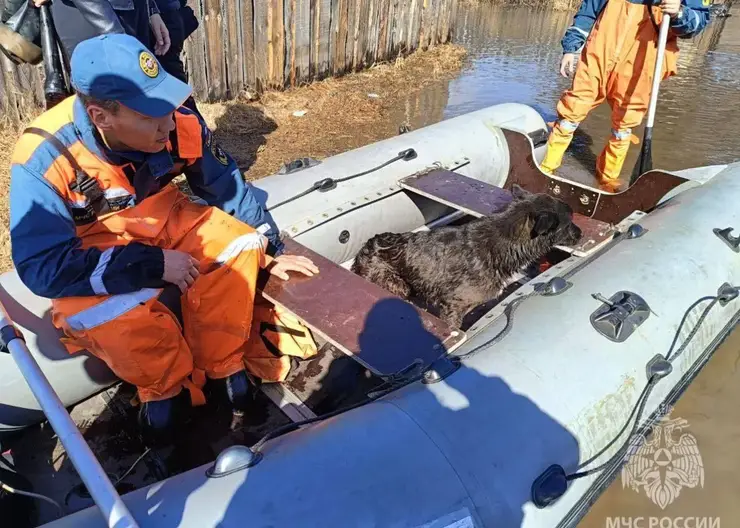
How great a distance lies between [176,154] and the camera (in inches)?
95.7

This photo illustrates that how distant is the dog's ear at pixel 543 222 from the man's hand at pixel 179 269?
6.18ft

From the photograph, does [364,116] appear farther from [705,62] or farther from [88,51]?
[705,62]

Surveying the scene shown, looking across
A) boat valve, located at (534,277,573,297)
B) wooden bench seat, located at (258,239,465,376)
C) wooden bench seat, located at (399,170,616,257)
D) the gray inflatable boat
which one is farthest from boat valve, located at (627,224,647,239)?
wooden bench seat, located at (258,239,465,376)

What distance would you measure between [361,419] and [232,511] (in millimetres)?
490

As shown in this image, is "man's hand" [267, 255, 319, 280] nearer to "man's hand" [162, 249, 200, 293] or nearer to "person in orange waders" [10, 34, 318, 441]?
"person in orange waders" [10, 34, 318, 441]

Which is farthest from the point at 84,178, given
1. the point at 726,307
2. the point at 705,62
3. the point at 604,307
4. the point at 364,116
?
the point at 705,62

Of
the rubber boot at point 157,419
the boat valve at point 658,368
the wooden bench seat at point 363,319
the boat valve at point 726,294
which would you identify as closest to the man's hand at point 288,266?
the wooden bench seat at point 363,319

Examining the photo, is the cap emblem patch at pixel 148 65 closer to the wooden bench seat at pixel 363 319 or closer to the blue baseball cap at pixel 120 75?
the blue baseball cap at pixel 120 75

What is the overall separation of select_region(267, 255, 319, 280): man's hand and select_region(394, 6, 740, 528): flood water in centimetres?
174


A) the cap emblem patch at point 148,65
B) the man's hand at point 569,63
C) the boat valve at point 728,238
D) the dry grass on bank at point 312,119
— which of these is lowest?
the dry grass on bank at point 312,119

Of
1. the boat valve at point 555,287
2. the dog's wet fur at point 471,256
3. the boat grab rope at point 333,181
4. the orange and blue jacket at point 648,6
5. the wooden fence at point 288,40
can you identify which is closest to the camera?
the boat valve at point 555,287

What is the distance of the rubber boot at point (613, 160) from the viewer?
15.4 feet

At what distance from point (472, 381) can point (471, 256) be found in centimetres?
134

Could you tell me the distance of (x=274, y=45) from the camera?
7.43 metres
